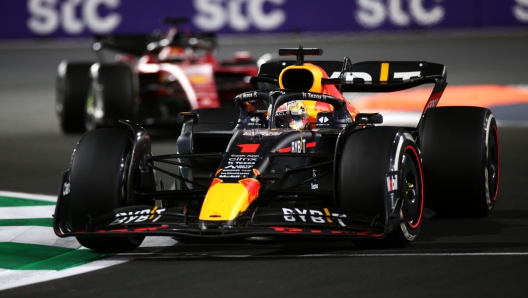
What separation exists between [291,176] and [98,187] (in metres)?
1.32

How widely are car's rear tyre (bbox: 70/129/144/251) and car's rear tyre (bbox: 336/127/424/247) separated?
1.39 meters

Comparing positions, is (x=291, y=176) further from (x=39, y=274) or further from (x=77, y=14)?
(x=77, y=14)

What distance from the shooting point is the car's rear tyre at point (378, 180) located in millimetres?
6809

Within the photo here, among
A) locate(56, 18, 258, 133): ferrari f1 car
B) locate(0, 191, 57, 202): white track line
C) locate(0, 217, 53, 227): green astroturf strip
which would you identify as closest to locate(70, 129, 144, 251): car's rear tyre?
locate(0, 217, 53, 227): green astroturf strip

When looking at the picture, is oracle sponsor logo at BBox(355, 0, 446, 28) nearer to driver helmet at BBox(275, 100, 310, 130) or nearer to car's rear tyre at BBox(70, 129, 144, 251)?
driver helmet at BBox(275, 100, 310, 130)

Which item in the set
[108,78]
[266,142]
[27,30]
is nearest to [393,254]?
[266,142]

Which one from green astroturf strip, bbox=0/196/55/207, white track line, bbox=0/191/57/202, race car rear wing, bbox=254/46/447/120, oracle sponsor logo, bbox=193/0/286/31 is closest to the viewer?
race car rear wing, bbox=254/46/447/120

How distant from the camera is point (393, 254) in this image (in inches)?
273

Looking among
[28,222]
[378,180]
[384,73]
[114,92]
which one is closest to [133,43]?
[114,92]

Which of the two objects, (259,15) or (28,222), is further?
(259,15)

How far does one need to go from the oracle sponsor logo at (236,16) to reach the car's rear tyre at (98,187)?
20426 millimetres

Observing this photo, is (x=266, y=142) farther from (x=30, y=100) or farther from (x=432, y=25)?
(x=432, y=25)

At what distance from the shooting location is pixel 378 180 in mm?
6812

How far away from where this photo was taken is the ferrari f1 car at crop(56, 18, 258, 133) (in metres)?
Result: 14.8
